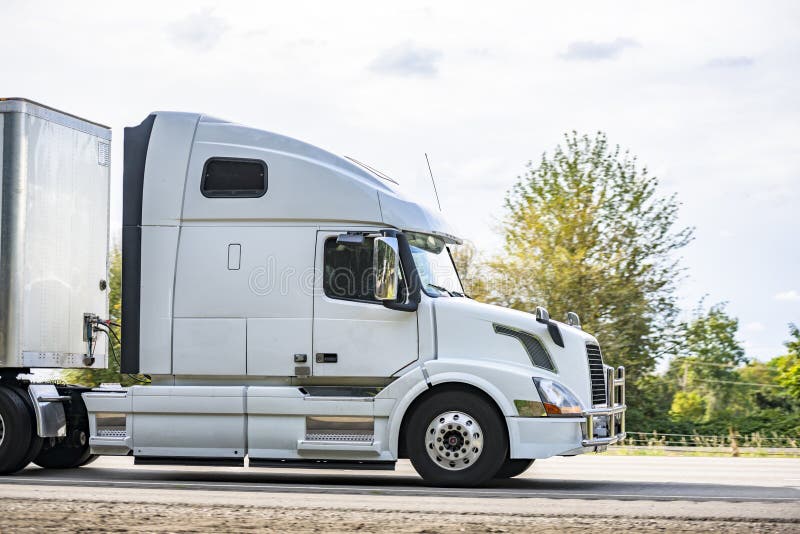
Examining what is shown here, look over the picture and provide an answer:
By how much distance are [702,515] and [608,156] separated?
26.6 metres

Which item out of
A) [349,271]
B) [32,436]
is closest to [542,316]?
[349,271]

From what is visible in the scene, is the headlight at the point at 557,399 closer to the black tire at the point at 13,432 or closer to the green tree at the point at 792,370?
the black tire at the point at 13,432

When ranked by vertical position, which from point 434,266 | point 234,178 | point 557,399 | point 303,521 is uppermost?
point 234,178

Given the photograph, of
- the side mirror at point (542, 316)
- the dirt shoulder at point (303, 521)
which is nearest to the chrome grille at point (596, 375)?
the side mirror at point (542, 316)

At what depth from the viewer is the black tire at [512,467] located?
12.3m

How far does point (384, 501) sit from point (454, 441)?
160 cm

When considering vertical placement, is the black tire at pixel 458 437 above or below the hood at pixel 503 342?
below

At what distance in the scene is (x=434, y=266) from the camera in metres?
12.4

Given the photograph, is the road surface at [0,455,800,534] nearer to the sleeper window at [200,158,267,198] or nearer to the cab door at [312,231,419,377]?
the cab door at [312,231,419,377]

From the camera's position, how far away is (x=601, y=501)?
33.7ft

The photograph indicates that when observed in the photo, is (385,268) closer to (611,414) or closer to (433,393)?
(433,393)

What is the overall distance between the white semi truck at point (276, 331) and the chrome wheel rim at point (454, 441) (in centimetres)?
1

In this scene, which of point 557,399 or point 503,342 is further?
point 503,342

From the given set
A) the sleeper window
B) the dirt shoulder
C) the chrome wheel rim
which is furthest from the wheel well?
the sleeper window
